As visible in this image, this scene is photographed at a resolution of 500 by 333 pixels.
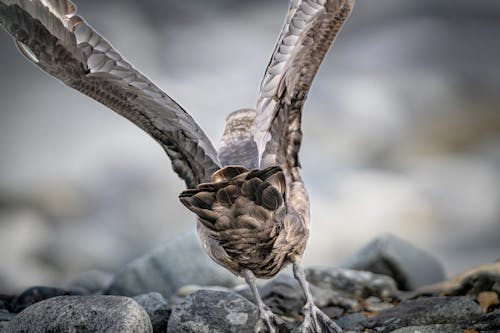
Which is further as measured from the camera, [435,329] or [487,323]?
[487,323]

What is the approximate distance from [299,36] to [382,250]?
20.1 feet

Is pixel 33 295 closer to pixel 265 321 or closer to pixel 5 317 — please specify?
pixel 5 317

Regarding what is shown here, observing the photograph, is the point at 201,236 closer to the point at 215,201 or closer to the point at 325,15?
the point at 215,201

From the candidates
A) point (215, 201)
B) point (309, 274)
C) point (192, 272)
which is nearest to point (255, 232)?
point (215, 201)

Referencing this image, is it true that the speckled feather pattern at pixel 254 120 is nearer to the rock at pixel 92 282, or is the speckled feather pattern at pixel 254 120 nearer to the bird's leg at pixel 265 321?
the bird's leg at pixel 265 321

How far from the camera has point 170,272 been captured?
10016 mm

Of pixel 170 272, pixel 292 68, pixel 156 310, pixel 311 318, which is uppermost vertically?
pixel 292 68

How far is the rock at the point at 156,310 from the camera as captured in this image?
6.40 m

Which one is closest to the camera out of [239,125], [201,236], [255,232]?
[255,232]

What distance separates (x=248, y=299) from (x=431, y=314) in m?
2.16

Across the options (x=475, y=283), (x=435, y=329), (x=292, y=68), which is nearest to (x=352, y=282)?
(x=475, y=283)

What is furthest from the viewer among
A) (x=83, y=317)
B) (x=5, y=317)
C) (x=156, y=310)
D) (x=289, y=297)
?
(x=289, y=297)

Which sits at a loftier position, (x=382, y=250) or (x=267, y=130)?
(x=382, y=250)

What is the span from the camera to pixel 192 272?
10.1 meters
